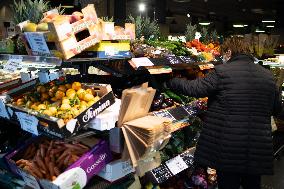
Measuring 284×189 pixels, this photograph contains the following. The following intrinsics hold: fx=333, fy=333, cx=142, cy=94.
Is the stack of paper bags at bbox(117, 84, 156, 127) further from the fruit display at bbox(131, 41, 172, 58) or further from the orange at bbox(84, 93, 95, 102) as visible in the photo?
the fruit display at bbox(131, 41, 172, 58)

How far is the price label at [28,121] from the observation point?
212 cm

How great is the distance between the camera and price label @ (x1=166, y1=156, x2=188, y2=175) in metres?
3.20

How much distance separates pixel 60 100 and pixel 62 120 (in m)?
0.46

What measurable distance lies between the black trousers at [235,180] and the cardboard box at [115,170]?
0.94m

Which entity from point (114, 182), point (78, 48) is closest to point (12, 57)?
point (78, 48)

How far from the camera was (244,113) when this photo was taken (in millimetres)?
2816

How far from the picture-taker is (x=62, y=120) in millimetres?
1961

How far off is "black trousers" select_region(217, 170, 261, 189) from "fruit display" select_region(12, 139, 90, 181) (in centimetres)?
129

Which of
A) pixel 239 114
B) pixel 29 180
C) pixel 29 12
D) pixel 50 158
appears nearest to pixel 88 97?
pixel 50 158

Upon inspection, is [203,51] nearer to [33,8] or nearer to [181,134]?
[181,134]

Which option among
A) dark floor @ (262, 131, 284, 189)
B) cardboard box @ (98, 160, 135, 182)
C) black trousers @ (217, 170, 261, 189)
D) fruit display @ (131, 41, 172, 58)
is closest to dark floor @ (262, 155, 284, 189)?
dark floor @ (262, 131, 284, 189)

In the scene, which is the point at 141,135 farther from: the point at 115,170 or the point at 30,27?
the point at 30,27

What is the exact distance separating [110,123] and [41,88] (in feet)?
Answer: 2.28

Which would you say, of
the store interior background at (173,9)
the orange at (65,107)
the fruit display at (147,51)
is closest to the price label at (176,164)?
the fruit display at (147,51)
